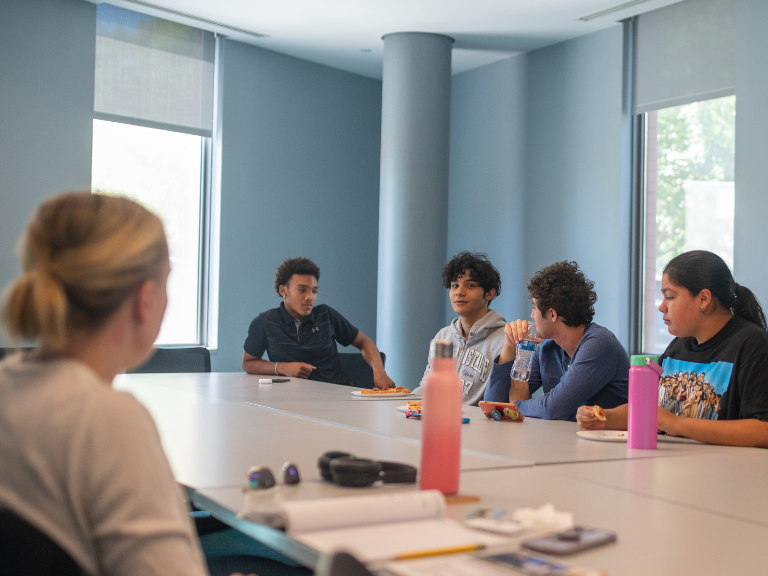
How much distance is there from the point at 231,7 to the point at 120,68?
887mm

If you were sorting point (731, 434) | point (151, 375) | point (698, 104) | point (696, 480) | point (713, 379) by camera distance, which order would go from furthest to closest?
point (698, 104), point (151, 375), point (713, 379), point (731, 434), point (696, 480)

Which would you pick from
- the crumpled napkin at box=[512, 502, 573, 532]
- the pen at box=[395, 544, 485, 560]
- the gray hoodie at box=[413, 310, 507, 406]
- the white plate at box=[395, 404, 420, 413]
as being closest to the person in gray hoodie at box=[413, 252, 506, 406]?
the gray hoodie at box=[413, 310, 507, 406]

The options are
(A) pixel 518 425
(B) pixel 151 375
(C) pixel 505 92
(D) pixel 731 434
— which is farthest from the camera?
(C) pixel 505 92

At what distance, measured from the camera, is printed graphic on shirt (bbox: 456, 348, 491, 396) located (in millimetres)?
3201

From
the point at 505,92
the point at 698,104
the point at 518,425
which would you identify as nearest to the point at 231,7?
the point at 505,92


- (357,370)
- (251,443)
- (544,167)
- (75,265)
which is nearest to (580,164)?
(544,167)

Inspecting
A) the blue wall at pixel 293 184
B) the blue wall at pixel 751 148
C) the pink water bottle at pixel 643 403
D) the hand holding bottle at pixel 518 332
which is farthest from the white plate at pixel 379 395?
the blue wall at pixel 293 184

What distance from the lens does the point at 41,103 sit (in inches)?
185

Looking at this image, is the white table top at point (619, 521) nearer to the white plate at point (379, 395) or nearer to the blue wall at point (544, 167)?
the white plate at point (379, 395)

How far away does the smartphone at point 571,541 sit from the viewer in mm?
913

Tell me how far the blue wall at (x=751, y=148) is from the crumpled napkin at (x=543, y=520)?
3635mm

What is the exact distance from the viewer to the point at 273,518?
991 millimetres

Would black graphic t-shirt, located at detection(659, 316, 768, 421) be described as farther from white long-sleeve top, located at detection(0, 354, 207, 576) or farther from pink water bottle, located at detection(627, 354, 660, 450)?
white long-sleeve top, located at detection(0, 354, 207, 576)

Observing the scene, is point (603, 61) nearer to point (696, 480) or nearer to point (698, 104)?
point (698, 104)
